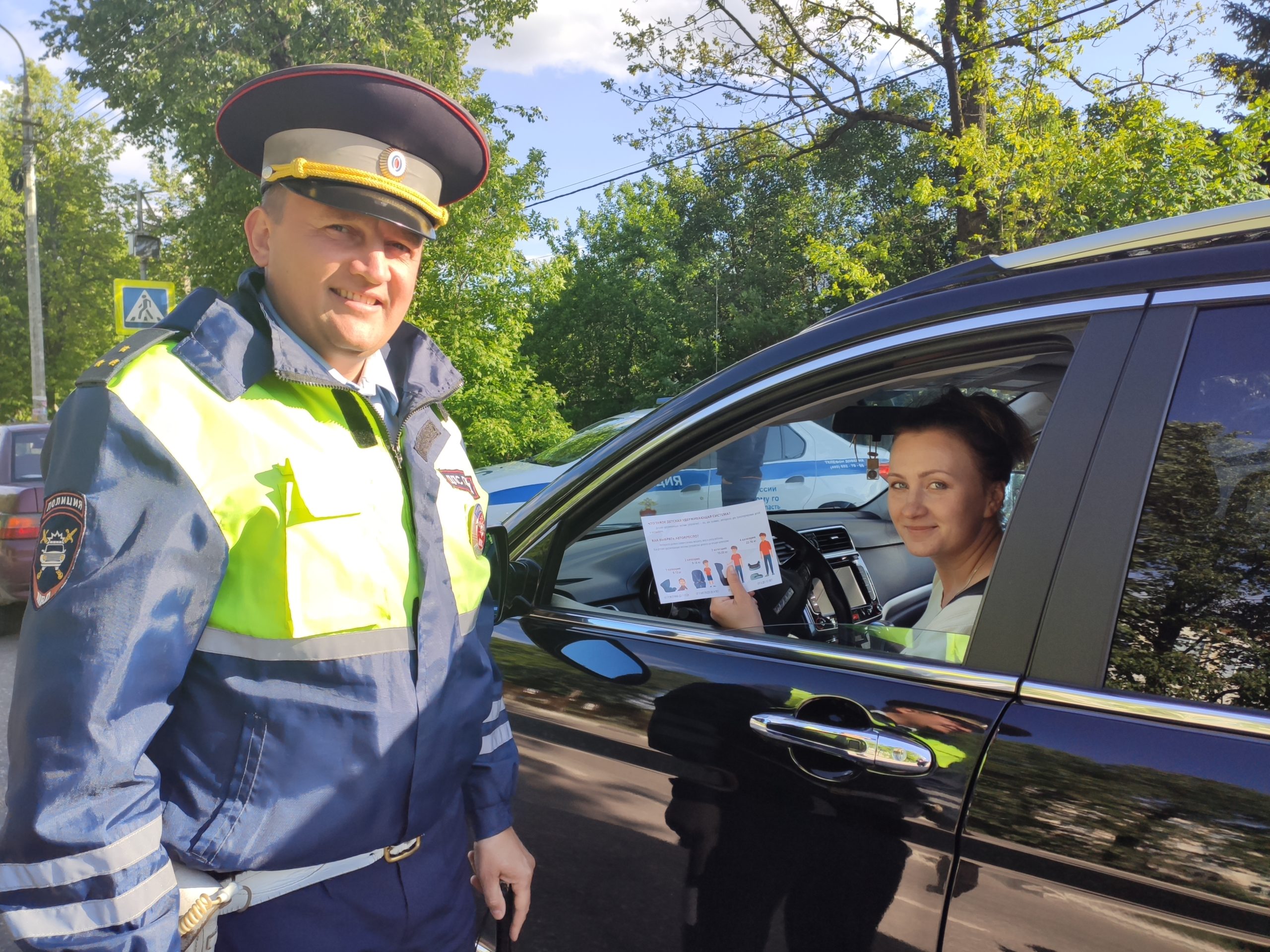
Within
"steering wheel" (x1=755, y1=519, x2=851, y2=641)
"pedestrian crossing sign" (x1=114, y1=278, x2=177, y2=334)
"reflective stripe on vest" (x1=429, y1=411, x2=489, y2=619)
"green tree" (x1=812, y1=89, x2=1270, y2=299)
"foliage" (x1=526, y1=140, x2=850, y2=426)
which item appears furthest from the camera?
"foliage" (x1=526, y1=140, x2=850, y2=426)

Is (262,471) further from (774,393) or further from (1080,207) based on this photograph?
(1080,207)

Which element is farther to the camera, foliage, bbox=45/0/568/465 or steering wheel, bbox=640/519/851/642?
foliage, bbox=45/0/568/465

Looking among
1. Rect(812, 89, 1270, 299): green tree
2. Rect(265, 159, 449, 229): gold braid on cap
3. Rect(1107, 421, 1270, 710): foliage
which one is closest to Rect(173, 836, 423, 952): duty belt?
Rect(265, 159, 449, 229): gold braid on cap

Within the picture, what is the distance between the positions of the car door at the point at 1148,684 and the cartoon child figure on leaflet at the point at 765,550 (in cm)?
79

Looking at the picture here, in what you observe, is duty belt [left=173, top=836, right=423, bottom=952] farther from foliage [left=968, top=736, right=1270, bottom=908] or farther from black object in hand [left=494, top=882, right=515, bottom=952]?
foliage [left=968, top=736, right=1270, bottom=908]

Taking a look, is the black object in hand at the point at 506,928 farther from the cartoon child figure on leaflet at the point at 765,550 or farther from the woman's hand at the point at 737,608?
the cartoon child figure on leaflet at the point at 765,550

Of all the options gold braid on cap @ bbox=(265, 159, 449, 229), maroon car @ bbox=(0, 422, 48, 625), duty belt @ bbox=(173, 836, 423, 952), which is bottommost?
maroon car @ bbox=(0, 422, 48, 625)

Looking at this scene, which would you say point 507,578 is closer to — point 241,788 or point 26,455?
point 241,788

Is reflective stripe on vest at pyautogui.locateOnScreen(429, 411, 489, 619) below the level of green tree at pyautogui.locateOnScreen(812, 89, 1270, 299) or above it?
below

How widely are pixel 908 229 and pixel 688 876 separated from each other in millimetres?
18367

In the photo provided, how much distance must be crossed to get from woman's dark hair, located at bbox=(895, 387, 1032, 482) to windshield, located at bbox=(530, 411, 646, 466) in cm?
557

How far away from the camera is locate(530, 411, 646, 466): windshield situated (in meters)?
7.79

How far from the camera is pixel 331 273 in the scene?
4.43 ft

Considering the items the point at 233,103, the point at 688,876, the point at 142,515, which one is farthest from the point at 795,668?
the point at 233,103
